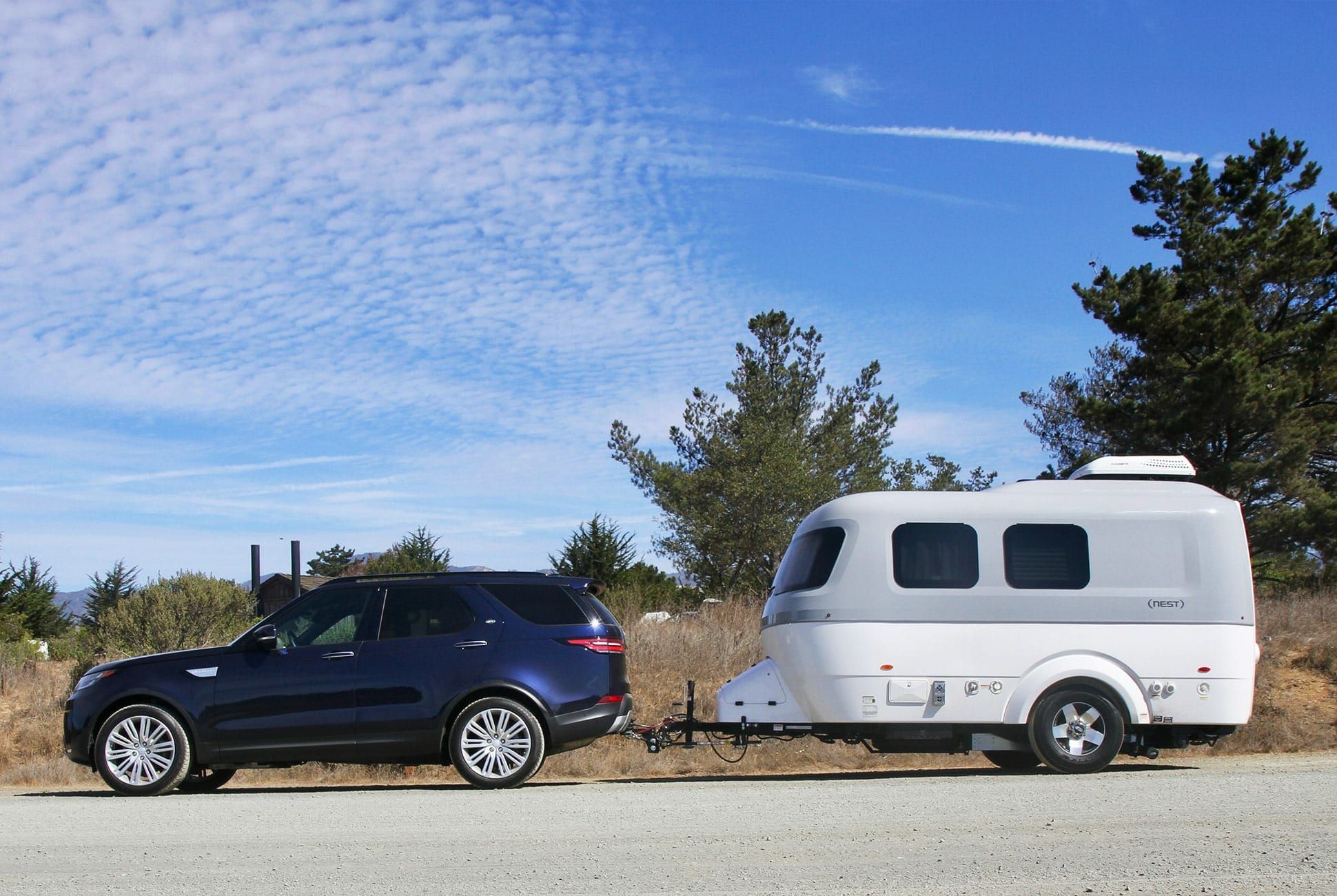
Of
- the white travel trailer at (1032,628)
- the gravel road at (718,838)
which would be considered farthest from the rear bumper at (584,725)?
the white travel trailer at (1032,628)

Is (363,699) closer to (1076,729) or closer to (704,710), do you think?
(704,710)

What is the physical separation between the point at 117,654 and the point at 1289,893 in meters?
17.9

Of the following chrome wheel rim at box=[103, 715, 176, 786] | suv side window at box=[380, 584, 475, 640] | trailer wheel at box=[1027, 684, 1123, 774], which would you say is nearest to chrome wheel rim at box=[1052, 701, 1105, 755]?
trailer wheel at box=[1027, 684, 1123, 774]

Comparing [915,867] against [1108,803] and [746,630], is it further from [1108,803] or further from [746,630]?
[746,630]

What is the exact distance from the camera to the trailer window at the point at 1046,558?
36.5 ft

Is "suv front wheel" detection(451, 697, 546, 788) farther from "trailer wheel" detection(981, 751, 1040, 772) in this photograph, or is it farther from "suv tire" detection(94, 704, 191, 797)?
"trailer wheel" detection(981, 751, 1040, 772)

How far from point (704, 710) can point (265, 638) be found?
6246 mm

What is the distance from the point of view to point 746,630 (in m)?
18.3

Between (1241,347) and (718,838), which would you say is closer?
(718,838)

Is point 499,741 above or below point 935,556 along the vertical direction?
below

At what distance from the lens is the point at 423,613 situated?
11.1 metres

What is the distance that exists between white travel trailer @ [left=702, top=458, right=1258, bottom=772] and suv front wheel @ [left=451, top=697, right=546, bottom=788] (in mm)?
2487

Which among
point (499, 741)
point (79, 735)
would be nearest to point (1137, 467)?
point (499, 741)

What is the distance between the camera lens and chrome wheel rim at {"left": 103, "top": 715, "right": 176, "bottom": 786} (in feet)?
35.4
